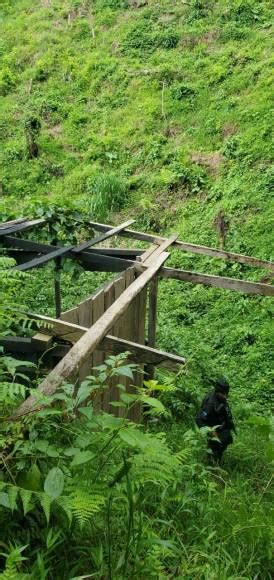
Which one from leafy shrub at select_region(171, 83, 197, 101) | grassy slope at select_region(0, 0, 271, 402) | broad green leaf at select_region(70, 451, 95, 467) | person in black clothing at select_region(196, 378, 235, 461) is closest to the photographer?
broad green leaf at select_region(70, 451, 95, 467)

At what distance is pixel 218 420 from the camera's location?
4438mm

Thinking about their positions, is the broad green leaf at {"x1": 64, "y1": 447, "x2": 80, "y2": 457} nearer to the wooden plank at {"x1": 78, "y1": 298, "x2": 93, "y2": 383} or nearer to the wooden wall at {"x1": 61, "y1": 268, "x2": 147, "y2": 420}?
the wooden wall at {"x1": 61, "y1": 268, "x2": 147, "y2": 420}

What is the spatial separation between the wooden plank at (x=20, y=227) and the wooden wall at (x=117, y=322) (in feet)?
4.72

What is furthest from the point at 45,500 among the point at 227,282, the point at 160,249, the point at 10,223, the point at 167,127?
the point at 167,127

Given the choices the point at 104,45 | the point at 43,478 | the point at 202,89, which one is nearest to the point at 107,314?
the point at 43,478

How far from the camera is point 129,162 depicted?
13859 mm

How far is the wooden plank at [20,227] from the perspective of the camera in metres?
5.50

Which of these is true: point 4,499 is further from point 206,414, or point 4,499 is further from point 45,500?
point 206,414

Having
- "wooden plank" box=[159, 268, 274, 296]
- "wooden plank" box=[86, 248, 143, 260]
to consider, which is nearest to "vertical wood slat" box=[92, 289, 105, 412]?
"wooden plank" box=[159, 268, 274, 296]

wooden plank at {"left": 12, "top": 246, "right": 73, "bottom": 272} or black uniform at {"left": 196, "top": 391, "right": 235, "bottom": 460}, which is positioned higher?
wooden plank at {"left": 12, "top": 246, "right": 73, "bottom": 272}

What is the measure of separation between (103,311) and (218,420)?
140 cm

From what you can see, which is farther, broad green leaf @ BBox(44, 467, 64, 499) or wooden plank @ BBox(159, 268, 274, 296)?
wooden plank @ BBox(159, 268, 274, 296)

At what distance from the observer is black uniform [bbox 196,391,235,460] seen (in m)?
4.42

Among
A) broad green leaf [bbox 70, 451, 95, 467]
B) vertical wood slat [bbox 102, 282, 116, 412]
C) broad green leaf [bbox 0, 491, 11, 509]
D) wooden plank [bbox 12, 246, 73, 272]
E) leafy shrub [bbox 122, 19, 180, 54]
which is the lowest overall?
vertical wood slat [bbox 102, 282, 116, 412]
